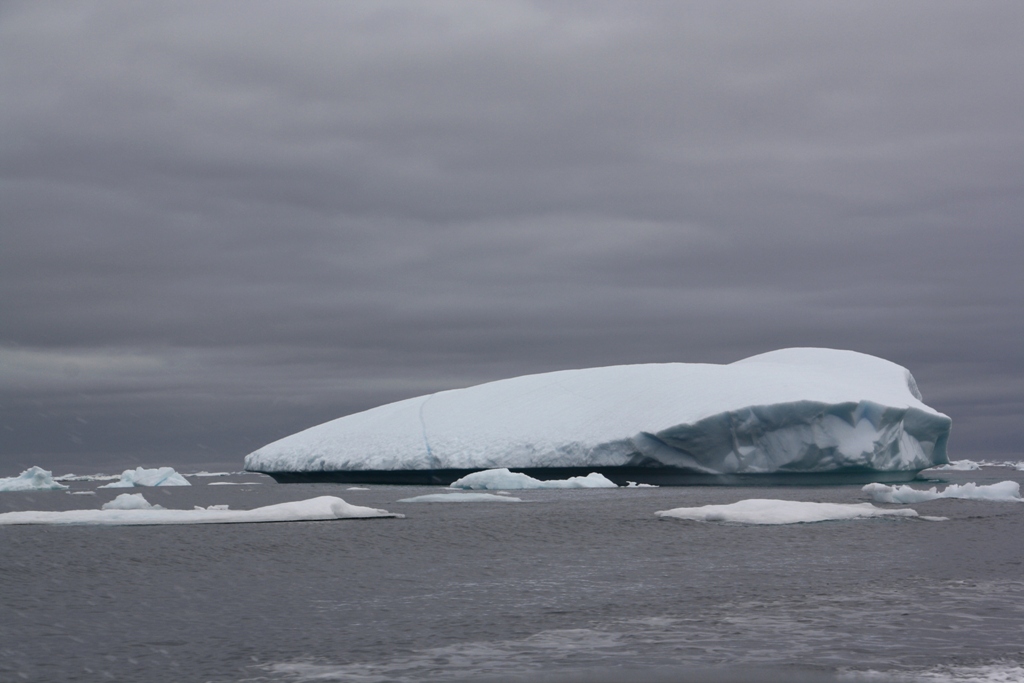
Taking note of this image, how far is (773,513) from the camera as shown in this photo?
21.0 m

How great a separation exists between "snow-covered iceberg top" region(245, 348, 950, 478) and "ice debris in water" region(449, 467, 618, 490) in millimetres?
668

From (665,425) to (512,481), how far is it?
540cm

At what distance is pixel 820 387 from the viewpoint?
117 ft

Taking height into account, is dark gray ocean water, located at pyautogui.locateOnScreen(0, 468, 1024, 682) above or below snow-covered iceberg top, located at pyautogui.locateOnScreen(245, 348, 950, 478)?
below

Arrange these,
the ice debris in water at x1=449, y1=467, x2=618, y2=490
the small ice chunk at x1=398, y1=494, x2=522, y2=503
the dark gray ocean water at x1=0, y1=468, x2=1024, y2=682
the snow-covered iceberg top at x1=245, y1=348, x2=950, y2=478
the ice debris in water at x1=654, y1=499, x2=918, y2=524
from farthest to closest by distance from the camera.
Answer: the ice debris in water at x1=449, y1=467, x2=618, y2=490 → the snow-covered iceberg top at x1=245, y1=348, x2=950, y2=478 → the small ice chunk at x1=398, y1=494, x2=522, y2=503 → the ice debris in water at x1=654, y1=499, x2=918, y2=524 → the dark gray ocean water at x1=0, y1=468, x2=1024, y2=682

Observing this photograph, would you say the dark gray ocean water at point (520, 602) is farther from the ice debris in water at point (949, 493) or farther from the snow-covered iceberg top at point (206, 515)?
the ice debris in water at point (949, 493)

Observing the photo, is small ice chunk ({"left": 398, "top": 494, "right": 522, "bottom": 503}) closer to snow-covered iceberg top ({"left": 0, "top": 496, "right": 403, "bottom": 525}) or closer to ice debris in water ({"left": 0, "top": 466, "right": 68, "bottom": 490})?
snow-covered iceberg top ({"left": 0, "top": 496, "right": 403, "bottom": 525})

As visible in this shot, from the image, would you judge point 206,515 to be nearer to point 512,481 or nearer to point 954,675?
point 512,481

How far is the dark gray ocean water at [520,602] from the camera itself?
334 inches

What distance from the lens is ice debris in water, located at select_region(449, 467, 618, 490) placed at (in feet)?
A: 115

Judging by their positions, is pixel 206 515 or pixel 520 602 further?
pixel 206 515

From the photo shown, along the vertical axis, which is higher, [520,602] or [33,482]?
[33,482]

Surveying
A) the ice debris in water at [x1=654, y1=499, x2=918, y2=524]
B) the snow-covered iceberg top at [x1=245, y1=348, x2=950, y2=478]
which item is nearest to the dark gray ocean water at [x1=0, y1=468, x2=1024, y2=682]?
the ice debris in water at [x1=654, y1=499, x2=918, y2=524]

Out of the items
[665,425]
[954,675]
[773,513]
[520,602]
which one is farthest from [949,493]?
[954,675]
